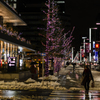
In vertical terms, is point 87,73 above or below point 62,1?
below

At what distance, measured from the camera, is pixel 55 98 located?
550 inches

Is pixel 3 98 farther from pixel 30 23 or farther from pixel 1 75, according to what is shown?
pixel 30 23

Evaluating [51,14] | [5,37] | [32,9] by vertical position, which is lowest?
[5,37]

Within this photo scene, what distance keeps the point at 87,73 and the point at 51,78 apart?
40.3 ft

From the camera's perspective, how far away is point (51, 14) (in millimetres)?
34406

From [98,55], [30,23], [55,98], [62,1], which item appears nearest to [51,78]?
[55,98]

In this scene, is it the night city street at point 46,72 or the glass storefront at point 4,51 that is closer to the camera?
the night city street at point 46,72

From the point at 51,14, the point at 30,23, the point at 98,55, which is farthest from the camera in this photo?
the point at 98,55

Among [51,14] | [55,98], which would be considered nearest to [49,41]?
[51,14]

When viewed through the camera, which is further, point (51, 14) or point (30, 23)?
point (30, 23)

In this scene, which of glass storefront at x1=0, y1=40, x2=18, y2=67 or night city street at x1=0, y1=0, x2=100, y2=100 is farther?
glass storefront at x1=0, y1=40, x2=18, y2=67

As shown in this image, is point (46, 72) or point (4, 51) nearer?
point (46, 72)

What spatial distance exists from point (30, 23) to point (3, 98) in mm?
126500

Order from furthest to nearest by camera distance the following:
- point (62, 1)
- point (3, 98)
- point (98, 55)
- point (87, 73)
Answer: point (62, 1), point (98, 55), point (87, 73), point (3, 98)
